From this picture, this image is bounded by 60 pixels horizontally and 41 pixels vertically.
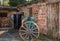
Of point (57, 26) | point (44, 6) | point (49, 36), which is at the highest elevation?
point (44, 6)

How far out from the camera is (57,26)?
36.6 ft

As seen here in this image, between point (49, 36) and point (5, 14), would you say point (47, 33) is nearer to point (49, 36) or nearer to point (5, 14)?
point (49, 36)

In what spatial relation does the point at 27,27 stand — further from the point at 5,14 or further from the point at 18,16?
the point at 5,14

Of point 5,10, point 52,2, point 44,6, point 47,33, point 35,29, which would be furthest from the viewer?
point 5,10

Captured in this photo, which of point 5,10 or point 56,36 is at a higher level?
point 5,10

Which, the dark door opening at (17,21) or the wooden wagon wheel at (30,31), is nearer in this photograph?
the wooden wagon wheel at (30,31)

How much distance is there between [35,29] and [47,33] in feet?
6.74

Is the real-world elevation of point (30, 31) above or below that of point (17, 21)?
below

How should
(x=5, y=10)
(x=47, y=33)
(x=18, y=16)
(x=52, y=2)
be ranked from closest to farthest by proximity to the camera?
1. (x=52, y=2)
2. (x=47, y=33)
3. (x=18, y=16)
4. (x=5, y=10)

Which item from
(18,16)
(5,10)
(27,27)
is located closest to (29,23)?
(27,27)

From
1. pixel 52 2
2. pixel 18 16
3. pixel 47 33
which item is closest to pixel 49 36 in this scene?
pixel 47 33

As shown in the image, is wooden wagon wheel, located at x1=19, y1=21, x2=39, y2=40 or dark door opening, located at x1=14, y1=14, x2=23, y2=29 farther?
dark door opening, located at x1=14, y1=14, x2=23, y2=29

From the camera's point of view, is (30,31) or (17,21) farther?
(17,21)

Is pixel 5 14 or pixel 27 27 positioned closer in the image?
pixel 27 27
